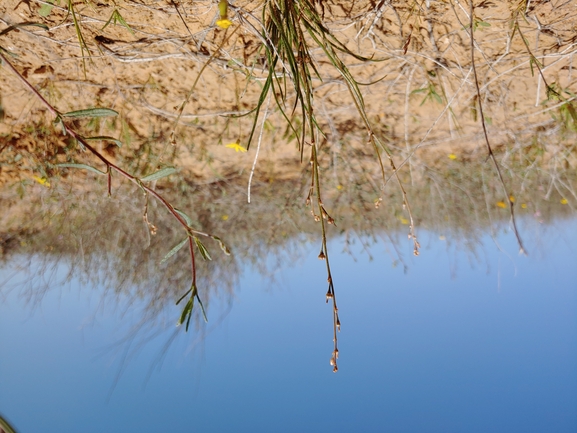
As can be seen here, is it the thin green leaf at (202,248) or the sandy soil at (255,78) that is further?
the sandy soil at (255,78)

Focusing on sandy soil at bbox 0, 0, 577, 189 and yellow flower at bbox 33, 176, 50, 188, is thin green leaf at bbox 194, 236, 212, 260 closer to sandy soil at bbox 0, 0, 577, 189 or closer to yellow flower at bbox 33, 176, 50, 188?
sandy soil at bbox 0, 0, 577, 189

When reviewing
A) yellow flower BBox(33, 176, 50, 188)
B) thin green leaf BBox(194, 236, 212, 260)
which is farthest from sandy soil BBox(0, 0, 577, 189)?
thin green leaf BBox(194, 236, 212, 260)

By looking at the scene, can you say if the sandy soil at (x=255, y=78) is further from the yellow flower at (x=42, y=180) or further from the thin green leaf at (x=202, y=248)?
the thin green leaf at (x=202, y=248)

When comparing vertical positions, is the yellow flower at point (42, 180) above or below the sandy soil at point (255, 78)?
below

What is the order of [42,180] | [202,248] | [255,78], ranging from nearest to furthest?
[202,248] → [255,78] → [42,180]

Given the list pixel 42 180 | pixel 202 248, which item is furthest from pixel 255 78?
pixel 42 180

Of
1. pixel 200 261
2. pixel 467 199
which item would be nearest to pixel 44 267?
pixel 200 261

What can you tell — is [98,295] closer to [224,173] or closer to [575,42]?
[224,173]

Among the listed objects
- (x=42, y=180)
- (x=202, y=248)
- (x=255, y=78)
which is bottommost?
(x=202, y=248)

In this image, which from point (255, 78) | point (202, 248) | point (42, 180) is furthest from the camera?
point (42, 180)

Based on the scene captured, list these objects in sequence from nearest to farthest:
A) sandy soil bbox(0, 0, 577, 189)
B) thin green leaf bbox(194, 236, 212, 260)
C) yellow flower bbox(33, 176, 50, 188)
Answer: thin green leaf bbox(194, 236, 212, 260)
sandy soil bbox(0, 0, 577, 189)
yellow flower bbox(33, 176, 50, 188)

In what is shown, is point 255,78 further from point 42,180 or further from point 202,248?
point 42,180

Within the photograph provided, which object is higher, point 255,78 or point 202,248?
point 255,78

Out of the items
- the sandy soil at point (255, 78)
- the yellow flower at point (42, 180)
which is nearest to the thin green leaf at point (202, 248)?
the sandy soil at point (255, 78)
